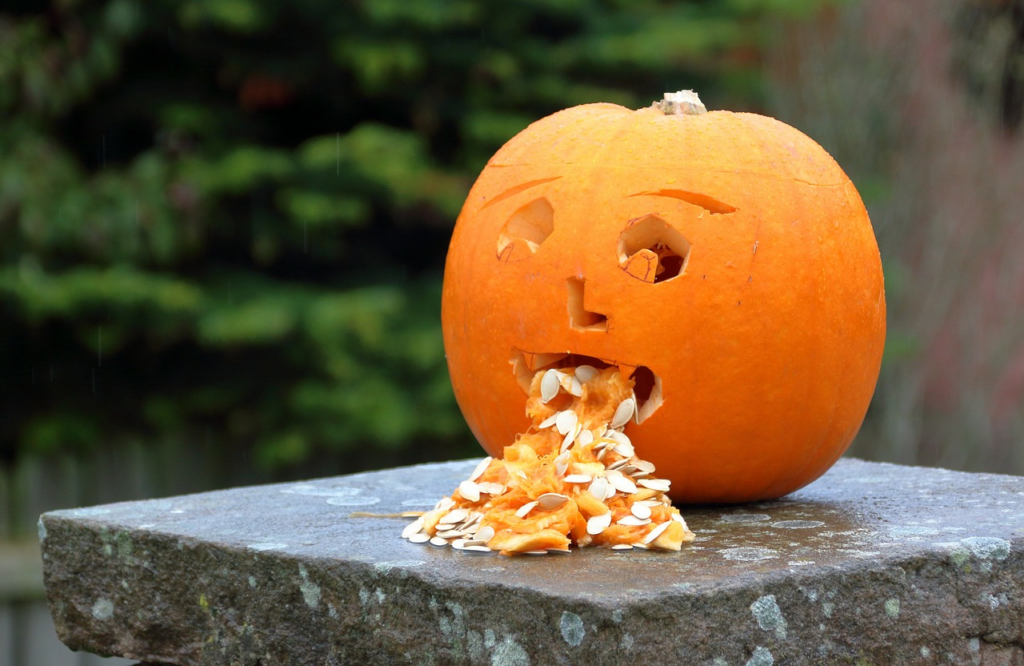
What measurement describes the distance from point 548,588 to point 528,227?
917mm

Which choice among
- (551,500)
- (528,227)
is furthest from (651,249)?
(551,500)

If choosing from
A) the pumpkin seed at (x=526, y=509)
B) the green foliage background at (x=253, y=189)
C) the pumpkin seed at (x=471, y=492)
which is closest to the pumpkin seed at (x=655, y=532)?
the pumpkin seed at (x=526, y=509)

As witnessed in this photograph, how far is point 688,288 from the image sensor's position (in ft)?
7.75

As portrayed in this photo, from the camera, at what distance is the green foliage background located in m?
5.77

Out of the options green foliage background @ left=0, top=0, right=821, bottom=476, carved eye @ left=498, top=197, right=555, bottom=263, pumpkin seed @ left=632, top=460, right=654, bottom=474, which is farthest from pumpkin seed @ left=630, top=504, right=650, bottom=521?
green foliage background @ left=0, top=0, right=821, bottom=476

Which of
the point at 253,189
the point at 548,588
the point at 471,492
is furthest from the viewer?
the point at 253,189

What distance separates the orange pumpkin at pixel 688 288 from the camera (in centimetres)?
237

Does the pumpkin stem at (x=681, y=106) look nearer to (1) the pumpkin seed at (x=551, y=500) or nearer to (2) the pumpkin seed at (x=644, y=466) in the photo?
(2) the pumpkin seed at (x=644, y=466)

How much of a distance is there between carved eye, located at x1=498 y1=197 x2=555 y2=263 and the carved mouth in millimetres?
208

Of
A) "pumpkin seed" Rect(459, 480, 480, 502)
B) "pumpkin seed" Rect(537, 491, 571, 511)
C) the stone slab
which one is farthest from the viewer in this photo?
"pumpkin seed" Rect(459, 480, 480, 502)

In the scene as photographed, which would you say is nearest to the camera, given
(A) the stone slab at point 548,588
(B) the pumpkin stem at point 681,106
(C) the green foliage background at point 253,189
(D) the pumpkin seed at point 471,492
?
(A) the stone slab at point 548,588

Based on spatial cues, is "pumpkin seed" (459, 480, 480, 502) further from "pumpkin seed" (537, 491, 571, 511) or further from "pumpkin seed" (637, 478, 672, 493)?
"pumpkin seed" (637, 478, 672, 493)

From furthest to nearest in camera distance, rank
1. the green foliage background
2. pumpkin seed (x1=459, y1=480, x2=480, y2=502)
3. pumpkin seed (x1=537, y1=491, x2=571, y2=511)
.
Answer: the green foliage background < pumpkin seed (x1=459, y1=480, x2=480, y2=502) < pumpkin seed (x1=537, y1=491, x2=571, y2=511)

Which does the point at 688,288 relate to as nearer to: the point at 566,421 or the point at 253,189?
the point at 566,421
